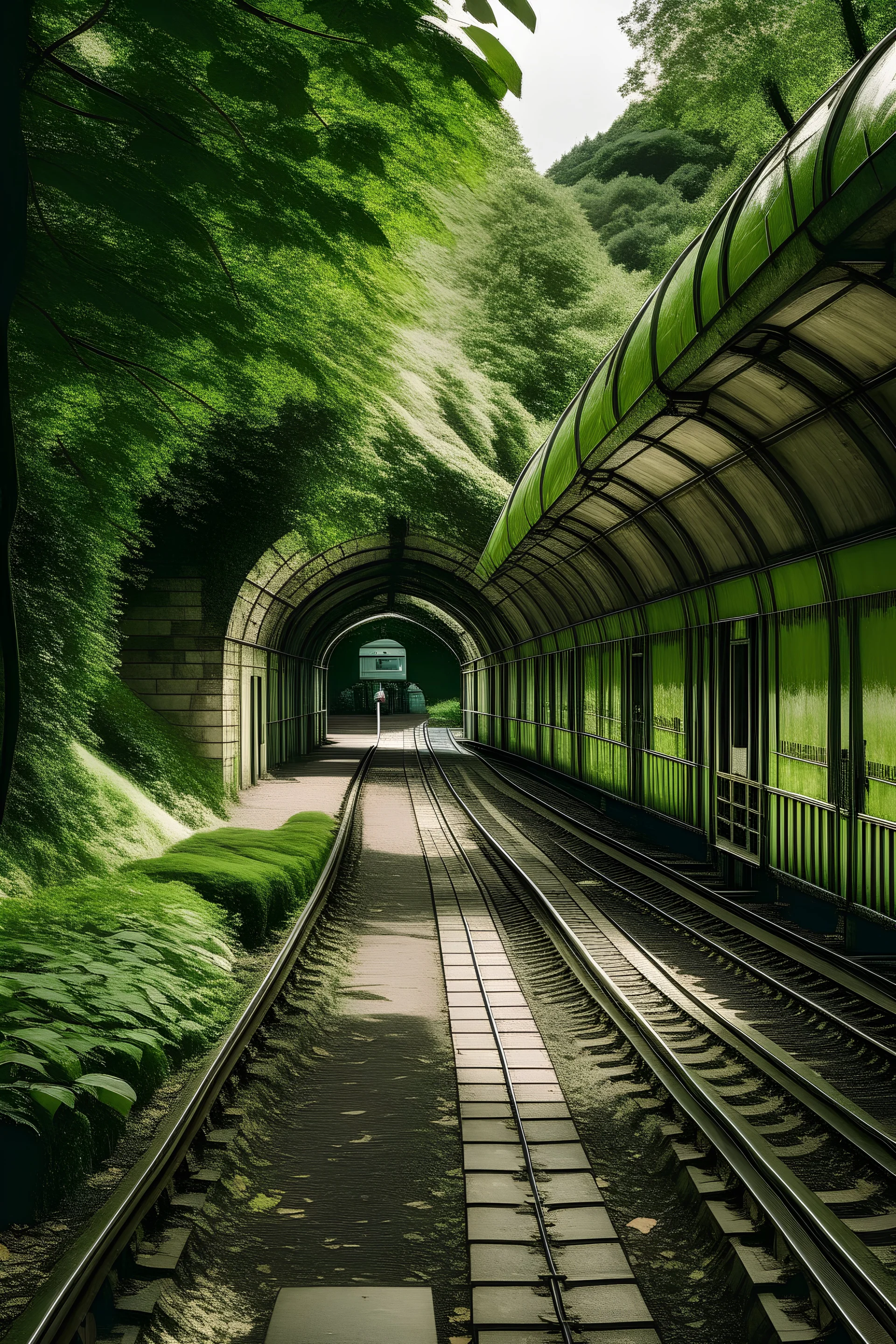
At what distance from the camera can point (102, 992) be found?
6.14 meters

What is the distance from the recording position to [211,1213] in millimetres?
4785

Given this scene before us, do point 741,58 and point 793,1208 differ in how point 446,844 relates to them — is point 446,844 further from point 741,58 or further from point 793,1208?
point 741,58

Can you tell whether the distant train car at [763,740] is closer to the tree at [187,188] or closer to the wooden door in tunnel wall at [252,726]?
the tree at [187,188]

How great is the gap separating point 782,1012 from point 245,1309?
15.7 ft

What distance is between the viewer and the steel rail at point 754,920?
784cm

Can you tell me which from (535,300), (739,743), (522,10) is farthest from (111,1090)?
(535,300)

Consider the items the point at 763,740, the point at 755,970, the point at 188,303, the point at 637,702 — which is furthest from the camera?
the point at 637,702

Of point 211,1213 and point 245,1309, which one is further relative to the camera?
point 211,1213

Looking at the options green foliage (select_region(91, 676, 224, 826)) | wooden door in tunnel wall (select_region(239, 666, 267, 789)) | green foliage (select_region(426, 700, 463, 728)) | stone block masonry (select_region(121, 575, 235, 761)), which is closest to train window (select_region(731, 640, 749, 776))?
green foliage (select_region(91, 676, 224, 826))

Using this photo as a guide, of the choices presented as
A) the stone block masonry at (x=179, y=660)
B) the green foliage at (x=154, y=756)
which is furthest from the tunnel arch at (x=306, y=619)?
the green foliage at (x=154, y=756)

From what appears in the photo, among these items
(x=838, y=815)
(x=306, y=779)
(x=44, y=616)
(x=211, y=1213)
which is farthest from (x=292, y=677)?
(x=211, y=1213)

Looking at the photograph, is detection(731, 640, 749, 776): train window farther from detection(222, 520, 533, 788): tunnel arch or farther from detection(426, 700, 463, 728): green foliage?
detection(426, 700, 463, 728): green foliage

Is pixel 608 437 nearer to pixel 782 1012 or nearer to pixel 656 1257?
pixel 782 1012

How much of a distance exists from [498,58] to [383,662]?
231ft
